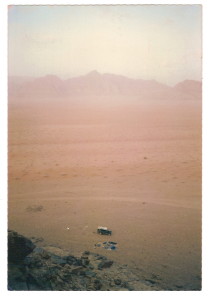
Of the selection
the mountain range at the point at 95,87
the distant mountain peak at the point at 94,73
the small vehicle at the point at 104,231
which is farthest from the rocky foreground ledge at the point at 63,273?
the distant mountain peak at the point at 94,73

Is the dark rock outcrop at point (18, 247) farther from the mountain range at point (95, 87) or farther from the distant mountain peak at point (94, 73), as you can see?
the distant mountain peak at point (94, 73)

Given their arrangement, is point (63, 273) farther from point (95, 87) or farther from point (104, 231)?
point (95, 87)

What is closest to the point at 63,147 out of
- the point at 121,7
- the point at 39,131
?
the point at 39,131

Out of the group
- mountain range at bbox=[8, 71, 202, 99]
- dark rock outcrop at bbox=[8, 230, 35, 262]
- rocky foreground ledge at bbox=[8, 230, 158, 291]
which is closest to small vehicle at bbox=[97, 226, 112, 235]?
rocky foreground ledge at bbox=[8, 230, 158, 291]

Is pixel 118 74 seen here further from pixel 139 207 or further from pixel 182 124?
pixel 139 207

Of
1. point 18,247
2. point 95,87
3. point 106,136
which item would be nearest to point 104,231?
point 18,247
